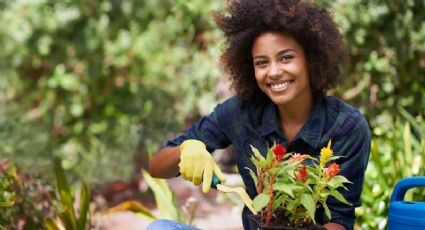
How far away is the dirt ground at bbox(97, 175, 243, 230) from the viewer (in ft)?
12.1

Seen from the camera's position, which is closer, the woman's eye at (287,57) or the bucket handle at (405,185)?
the bucket handle at (405,185)

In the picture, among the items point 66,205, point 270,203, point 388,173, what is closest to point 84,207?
point 66,205

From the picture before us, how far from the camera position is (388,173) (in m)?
3.23

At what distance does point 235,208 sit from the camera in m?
3.69

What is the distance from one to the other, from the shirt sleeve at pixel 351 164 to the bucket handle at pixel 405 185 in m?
0.13

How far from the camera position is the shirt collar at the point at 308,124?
7.08 ft

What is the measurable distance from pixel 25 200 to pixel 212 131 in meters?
0.91

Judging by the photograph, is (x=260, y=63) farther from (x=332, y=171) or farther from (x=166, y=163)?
(x=332, y=171)

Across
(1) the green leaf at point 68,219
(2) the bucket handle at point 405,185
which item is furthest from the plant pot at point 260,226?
(1) the green leaf at point 68,219

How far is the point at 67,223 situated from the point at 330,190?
1.22 m

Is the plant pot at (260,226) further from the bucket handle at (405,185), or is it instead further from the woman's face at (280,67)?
the woman's face at (280,67)

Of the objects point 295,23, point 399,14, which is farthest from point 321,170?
point 399,14

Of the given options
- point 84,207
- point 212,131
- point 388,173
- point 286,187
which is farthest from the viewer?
point 388,173

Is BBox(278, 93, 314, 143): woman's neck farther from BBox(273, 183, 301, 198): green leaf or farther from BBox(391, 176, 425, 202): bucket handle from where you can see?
BBox(273, 183, 301, 198): green leaf
